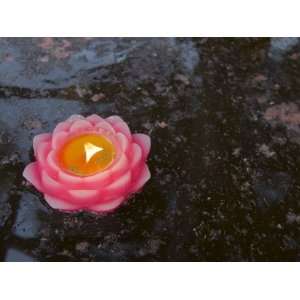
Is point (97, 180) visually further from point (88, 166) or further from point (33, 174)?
point (33, 174)

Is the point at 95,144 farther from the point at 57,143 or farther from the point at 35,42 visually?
the point at 35,42

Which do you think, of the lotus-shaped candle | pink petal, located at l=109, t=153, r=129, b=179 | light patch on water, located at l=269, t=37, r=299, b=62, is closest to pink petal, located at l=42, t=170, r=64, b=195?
the lotus-shaped candle

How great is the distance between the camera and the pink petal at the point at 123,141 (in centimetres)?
117

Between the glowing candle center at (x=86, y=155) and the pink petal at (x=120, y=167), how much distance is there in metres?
0.03

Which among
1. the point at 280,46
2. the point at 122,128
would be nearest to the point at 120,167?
the point at 122,128

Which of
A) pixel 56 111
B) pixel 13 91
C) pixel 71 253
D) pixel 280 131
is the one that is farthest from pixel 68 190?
pixel 280 131

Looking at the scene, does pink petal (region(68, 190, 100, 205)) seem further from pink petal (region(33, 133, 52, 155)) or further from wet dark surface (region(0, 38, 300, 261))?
pink petal (region(33, 133, 52, 155))

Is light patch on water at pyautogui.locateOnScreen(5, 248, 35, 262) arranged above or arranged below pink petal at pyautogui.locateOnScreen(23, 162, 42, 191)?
below

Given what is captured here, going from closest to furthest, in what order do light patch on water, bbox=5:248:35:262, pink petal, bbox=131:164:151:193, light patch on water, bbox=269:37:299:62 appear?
light patch on water, bbox=5:248:35:262, pink petal, bbox=131:164:151:193, light patch on water, bbox=269:37:299:62

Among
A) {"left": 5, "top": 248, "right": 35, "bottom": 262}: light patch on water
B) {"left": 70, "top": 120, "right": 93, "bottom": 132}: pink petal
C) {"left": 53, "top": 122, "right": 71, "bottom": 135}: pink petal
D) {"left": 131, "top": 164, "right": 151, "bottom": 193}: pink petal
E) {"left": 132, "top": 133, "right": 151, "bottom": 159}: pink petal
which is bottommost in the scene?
{"left": 5, "top": 248, "right": 35, "bottom": 262}: light patch on water

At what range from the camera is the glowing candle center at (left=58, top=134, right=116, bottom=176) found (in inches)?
45.0

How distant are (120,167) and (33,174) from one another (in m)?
0.21

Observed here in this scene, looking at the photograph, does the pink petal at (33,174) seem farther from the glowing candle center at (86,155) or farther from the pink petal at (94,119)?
the pink petal at (94,119)

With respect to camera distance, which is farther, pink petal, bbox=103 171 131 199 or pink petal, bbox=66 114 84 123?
pink petal, bbox=66 114 84 123
